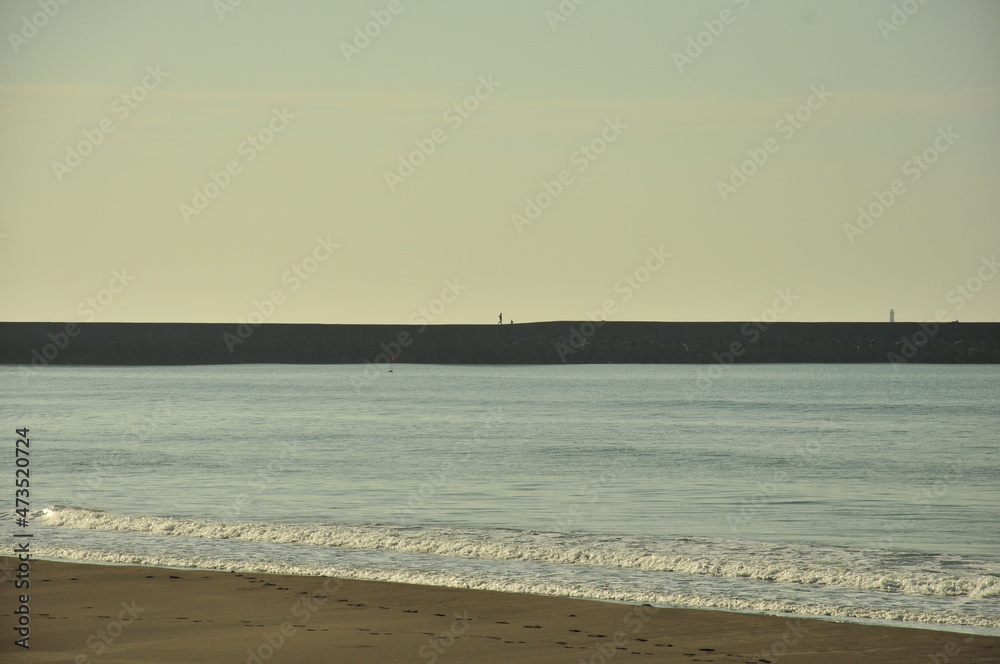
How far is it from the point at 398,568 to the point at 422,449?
2479cm

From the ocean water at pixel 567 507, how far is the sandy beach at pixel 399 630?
2.68 ft

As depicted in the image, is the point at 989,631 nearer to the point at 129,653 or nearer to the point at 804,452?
the point at 129,653

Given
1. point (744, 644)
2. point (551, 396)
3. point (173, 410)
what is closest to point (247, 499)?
point (744, 644)

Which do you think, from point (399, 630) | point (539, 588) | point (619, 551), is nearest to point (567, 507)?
point (619, 551)

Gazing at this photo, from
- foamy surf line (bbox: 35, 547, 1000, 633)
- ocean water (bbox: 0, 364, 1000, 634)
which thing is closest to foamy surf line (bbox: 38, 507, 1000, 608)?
ocean water (bbox: 0, 364, 1000, 634)

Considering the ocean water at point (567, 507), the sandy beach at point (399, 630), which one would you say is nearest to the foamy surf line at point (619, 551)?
the ocean water at point (567, 507)

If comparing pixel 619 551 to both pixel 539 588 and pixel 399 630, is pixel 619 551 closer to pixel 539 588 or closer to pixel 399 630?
pixel 539 588

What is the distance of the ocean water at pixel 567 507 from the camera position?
12961 mm

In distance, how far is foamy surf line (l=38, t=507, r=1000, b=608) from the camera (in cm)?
1295

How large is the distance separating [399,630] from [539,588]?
8.56 ft

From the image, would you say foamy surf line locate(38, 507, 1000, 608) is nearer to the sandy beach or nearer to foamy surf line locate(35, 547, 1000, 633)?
foamy surf line locate(35, 547, 1000, 633)

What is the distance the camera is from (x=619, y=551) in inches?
597

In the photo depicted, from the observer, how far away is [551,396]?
8962 centimetres

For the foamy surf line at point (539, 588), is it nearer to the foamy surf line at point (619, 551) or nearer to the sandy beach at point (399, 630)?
the sandy beach at point (399, 630)
